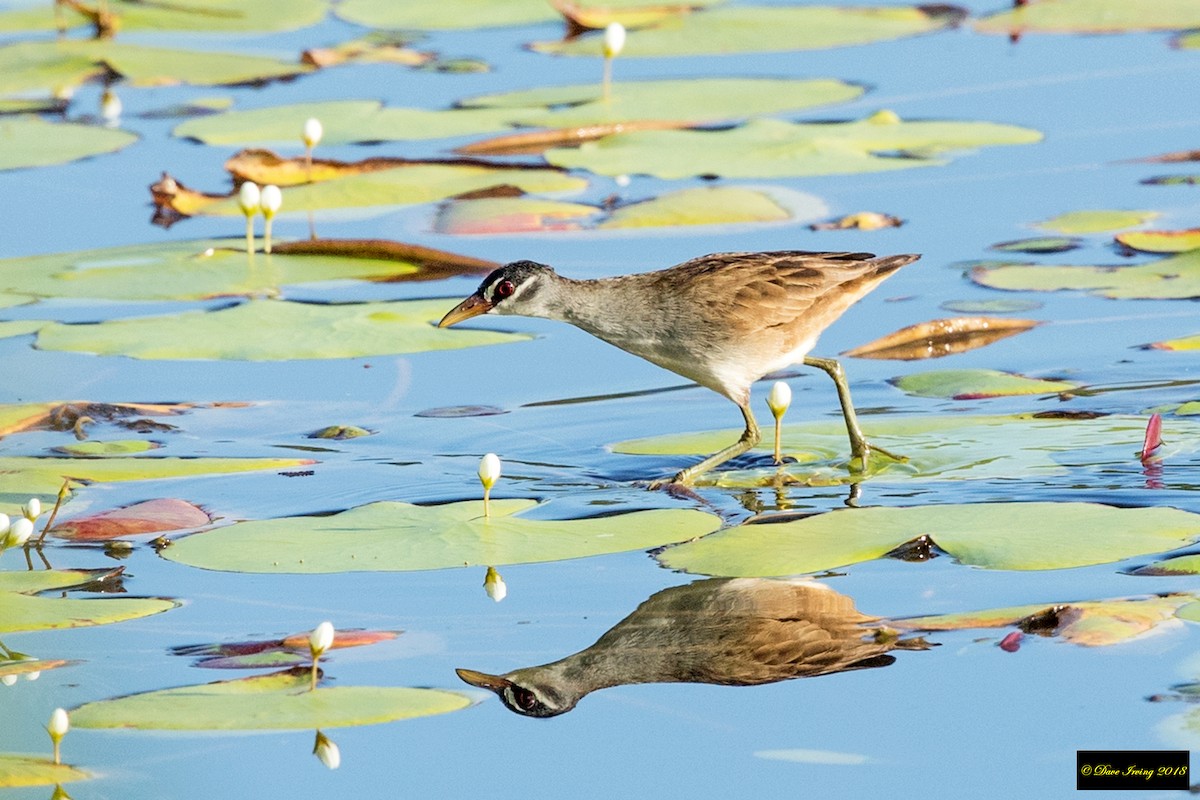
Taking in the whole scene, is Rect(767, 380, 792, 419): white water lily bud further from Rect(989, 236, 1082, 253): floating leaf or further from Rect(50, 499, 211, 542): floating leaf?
Rect(989, 236, 1082, 253): floating leaf

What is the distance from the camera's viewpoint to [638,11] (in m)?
16.6

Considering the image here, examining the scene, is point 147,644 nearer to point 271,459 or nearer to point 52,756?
point 52,756

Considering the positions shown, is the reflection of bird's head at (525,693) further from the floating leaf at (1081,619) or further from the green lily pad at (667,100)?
the green lily pad at (667,100)

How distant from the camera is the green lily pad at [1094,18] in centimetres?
1477

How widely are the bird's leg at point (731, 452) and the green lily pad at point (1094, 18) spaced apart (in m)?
8.42

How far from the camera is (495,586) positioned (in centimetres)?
589

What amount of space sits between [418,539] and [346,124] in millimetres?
7312

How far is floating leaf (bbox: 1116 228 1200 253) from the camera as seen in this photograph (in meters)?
9.41

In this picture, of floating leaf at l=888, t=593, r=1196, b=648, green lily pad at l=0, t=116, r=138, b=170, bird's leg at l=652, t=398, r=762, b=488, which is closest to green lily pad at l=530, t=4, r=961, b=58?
green lily pad at l=0, t=116, r=138, b=170

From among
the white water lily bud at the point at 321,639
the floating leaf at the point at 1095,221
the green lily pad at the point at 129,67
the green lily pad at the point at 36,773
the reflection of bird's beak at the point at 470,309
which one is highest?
the green lily pad at the point at 129,67

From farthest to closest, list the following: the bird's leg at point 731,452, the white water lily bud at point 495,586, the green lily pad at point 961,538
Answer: the bird's leg at point 731,452 < the white water lily bud at point 495,586 < the green lily pad at point 961,538

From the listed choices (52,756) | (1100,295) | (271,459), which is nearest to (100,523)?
(271,459)

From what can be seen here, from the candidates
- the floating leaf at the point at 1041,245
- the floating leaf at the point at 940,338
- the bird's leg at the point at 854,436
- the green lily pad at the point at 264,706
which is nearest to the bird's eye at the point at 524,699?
the green lily pad at the point at 264,706

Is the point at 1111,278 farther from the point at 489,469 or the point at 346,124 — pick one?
the point at 346,124
